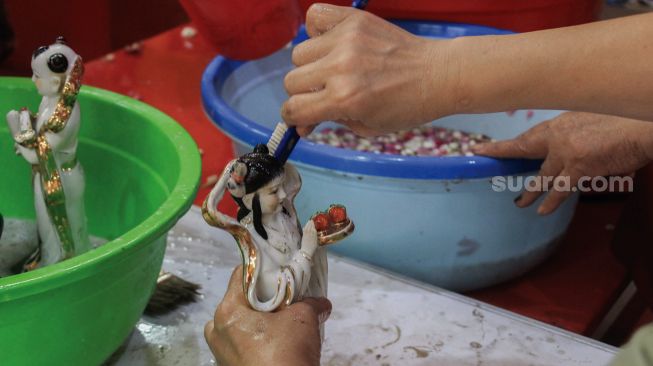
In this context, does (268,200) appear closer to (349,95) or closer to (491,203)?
(349,95)

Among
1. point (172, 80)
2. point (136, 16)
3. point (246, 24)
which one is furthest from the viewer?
point (136, 16)

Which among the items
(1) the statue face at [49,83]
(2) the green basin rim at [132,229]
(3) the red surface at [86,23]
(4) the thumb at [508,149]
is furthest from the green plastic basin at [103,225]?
(3) the red surface at [86,23]

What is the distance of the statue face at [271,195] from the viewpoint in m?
0.53

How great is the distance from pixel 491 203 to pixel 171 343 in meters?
0.37

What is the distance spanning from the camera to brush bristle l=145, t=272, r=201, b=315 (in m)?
0.74

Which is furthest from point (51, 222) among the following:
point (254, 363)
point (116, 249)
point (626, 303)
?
point (626, 303)

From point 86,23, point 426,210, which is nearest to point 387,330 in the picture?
point 426,210

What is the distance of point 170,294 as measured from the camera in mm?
755

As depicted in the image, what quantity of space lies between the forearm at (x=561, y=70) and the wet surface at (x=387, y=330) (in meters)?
0.26

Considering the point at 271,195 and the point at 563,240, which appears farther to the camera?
the point at 563,240

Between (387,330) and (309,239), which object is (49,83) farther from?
(387,330)

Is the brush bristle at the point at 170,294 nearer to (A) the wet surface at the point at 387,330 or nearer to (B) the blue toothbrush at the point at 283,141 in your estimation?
(A) the wet surface at the point at 387,330

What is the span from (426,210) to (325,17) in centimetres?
28

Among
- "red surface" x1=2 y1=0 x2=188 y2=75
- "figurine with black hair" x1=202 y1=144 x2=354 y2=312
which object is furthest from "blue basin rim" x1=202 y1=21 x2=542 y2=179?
"red surface" x1=2 y1=0 x2=188 y2=75
